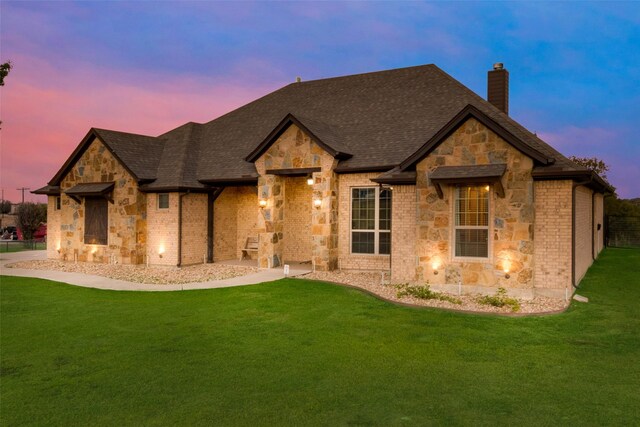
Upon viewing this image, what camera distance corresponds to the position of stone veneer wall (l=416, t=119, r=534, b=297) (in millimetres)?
11898

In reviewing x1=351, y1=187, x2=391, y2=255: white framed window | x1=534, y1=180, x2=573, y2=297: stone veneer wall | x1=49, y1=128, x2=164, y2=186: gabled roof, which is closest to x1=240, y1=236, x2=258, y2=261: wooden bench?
x1=49, y1=128, x2=164, y2=186: gabled roof

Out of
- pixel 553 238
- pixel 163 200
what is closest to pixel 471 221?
pixel 553 238

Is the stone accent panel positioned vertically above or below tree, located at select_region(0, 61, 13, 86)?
below

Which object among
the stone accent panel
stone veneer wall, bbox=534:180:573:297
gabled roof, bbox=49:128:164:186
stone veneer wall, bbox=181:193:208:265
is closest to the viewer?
stone veneer wall, bbox=534:180:573:297

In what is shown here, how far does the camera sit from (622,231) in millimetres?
29047

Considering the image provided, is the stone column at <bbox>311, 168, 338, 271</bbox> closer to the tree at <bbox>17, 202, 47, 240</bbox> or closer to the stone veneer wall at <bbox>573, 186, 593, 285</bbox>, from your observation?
the stone veneer wall at <bbox>573, 186, 593, 285</bbox>

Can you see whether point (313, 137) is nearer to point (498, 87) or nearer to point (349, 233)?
point (349, 233)

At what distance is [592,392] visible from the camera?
5.97 m

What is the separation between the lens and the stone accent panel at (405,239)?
1362 centimetres

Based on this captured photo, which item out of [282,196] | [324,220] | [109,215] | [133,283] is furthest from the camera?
[109,215]

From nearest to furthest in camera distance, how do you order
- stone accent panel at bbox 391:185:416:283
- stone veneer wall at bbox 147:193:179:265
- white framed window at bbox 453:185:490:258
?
white framed window at bbox 453:185:490:258 < stone accent panel at bbox 391:185:416:283 < stone veneer wall at bbox 147:193:179:265

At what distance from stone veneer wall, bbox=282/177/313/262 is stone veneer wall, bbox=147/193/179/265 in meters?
4.49

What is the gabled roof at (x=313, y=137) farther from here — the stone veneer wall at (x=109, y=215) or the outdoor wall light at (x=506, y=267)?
the outdoor wall light at (x=506, y=267)

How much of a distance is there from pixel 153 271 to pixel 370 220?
821 cm
